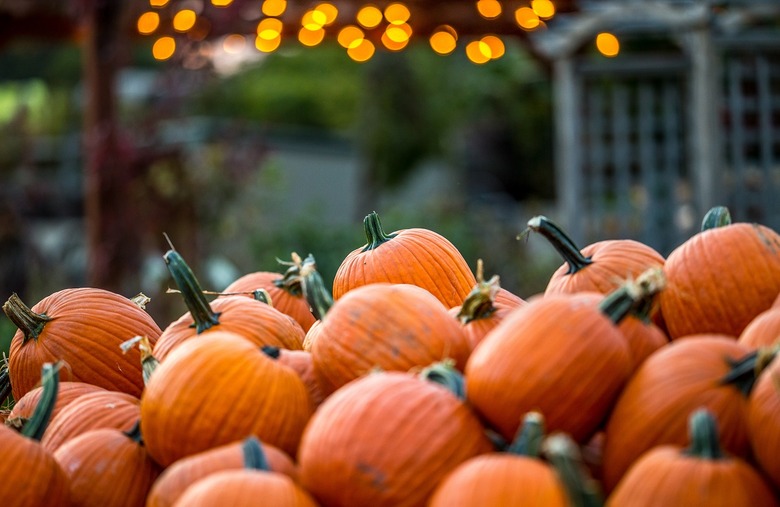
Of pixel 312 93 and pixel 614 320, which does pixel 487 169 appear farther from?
pixel 614 320

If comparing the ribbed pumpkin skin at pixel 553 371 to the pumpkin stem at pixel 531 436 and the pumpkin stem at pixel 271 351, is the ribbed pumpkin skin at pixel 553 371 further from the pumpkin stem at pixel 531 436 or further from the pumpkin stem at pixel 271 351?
the pumpkin stem at pixel 271 351

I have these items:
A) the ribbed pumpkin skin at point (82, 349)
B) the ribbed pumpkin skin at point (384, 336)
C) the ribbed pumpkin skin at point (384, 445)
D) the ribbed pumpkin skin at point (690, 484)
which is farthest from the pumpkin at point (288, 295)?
the ribbed pumpkin skin at point (690, 484)

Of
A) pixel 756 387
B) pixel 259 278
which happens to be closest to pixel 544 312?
pixel 756 387

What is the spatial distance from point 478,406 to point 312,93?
21.2 m

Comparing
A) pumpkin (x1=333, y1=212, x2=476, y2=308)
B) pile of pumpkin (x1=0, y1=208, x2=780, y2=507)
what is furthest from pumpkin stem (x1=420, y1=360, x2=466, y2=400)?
pumpkin (x1=333, y1=212, x2=476, y2=308)

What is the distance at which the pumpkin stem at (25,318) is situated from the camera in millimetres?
1789

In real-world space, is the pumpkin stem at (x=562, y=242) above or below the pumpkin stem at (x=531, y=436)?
above

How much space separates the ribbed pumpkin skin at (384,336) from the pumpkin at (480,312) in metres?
0.08

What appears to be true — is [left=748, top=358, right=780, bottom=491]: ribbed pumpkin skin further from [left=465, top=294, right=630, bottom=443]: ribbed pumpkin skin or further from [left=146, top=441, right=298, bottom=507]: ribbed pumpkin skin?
[left=146, top=441, right=298, bottom=507]: ribbed pumpkin skin

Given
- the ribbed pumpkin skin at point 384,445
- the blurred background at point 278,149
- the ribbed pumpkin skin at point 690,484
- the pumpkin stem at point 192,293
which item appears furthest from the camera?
the blurred background at point 278,149

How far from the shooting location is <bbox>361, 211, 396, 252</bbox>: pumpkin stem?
195 cm

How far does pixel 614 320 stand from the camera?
1340mm

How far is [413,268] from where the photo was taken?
6.17ft

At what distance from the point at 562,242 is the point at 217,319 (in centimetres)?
57
